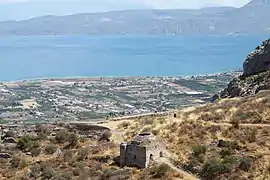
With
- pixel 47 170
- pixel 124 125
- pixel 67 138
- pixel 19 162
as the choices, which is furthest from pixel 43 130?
pixel 47 170

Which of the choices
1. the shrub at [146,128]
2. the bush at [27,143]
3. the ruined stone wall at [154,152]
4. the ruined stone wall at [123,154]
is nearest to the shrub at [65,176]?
the ruined stone wall at [123,154]

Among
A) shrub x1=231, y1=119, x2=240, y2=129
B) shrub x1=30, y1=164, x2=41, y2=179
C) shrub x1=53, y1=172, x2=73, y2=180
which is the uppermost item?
shrub x1=231, y1=119, x2=240, y2=129

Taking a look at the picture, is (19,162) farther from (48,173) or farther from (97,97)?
(97,97)

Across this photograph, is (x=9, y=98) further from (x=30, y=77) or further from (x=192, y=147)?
Answer: (x=192, y=147)

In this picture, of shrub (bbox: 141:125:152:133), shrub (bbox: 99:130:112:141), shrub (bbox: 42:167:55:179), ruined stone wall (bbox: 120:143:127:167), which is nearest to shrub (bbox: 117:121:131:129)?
shrub (bbox: 141:125:152:133)

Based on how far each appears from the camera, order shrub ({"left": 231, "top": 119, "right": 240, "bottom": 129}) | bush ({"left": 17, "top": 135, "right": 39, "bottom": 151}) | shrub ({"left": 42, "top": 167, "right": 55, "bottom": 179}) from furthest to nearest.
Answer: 1. bush ({"left": 17, "top": 135, "right": 39, "bottom": 151})
2. shrub ({"left": 231, "top": 119, "right": 240, "bottom": 129})
3. shrub ({"left": 42, "top": 167, "right": 55, "bottom": 179})

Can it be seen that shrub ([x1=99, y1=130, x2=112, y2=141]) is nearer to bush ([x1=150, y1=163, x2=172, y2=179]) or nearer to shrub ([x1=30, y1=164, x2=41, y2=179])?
shrub ([x1=30, y1=164, x2=41, y2=179])

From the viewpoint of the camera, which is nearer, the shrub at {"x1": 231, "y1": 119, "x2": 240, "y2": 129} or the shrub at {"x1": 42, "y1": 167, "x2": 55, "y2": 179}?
the shrub at {"x1": 42, "y1": 167, "x2": 55, "y2": 179}
